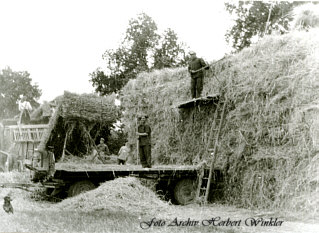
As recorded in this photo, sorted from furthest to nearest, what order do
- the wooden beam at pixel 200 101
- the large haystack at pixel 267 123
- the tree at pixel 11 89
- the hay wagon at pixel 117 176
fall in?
the tree at pixel 11 89 < the wooden beam at pixel 200 101 < the hay wagon at pixel 117 176 < the large haystack at pixel 267 123

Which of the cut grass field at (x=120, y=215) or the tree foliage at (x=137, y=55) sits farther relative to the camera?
the tree foliage at (x=137, y=55)

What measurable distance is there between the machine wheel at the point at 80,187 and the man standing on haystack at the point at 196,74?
503 centimetres

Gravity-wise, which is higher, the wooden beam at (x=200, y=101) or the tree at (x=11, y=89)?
the tree at (x=11, y=89)

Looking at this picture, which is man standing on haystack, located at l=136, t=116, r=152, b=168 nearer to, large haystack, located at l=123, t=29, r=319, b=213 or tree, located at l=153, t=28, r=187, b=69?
large haystack, located at l=123, t=29, r=319, b=213

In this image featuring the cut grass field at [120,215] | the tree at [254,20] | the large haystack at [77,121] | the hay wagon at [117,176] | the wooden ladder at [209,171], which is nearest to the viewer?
the cut grass field at [120,215]

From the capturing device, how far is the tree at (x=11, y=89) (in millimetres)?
37844

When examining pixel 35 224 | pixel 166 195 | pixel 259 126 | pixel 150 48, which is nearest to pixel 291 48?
pixel 259 126

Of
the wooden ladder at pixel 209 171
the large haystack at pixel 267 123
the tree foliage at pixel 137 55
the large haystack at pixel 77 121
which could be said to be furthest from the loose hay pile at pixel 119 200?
the tree foliage at pixel 137 55

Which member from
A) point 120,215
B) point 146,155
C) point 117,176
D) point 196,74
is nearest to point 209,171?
point 146,155

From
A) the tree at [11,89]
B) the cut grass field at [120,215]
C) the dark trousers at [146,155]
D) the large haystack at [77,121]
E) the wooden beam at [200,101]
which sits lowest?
the cut grass field at [120,215]

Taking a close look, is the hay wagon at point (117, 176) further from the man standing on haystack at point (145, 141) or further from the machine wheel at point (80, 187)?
the man standing on haystack at point (145, 141)

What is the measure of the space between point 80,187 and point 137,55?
2151 centimetres

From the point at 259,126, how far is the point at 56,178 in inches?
230

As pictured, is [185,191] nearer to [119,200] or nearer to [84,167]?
[84,167]
